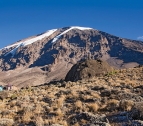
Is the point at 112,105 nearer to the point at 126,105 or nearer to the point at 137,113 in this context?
the point at 126,105

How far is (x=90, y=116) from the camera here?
34.3 ft

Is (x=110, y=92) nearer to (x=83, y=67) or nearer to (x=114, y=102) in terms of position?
(x=114, y=102)

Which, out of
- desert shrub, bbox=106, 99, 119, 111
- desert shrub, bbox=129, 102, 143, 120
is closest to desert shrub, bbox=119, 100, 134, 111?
desert shrub, bbox=106, 99, 119, 111

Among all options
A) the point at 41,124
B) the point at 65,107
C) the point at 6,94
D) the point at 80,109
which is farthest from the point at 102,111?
the point at 6,94

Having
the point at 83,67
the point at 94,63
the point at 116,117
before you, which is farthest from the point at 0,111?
the point at 94,63

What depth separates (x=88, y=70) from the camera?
34656mm

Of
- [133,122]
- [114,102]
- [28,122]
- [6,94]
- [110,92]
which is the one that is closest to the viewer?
[133,122]

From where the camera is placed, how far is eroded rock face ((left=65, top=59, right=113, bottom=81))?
33.9 meters

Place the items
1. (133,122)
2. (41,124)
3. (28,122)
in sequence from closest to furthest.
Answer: (133,122)
(41,124)
(28,122)

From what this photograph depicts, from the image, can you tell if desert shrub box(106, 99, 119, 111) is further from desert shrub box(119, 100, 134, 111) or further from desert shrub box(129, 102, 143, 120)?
desert shrub box(129, 102, 143, 120)

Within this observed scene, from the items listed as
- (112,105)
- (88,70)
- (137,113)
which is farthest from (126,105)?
(88,70)

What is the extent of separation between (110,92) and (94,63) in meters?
21.0

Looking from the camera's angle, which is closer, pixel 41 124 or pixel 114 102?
pixel 41 124

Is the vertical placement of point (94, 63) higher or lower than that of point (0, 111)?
higher
